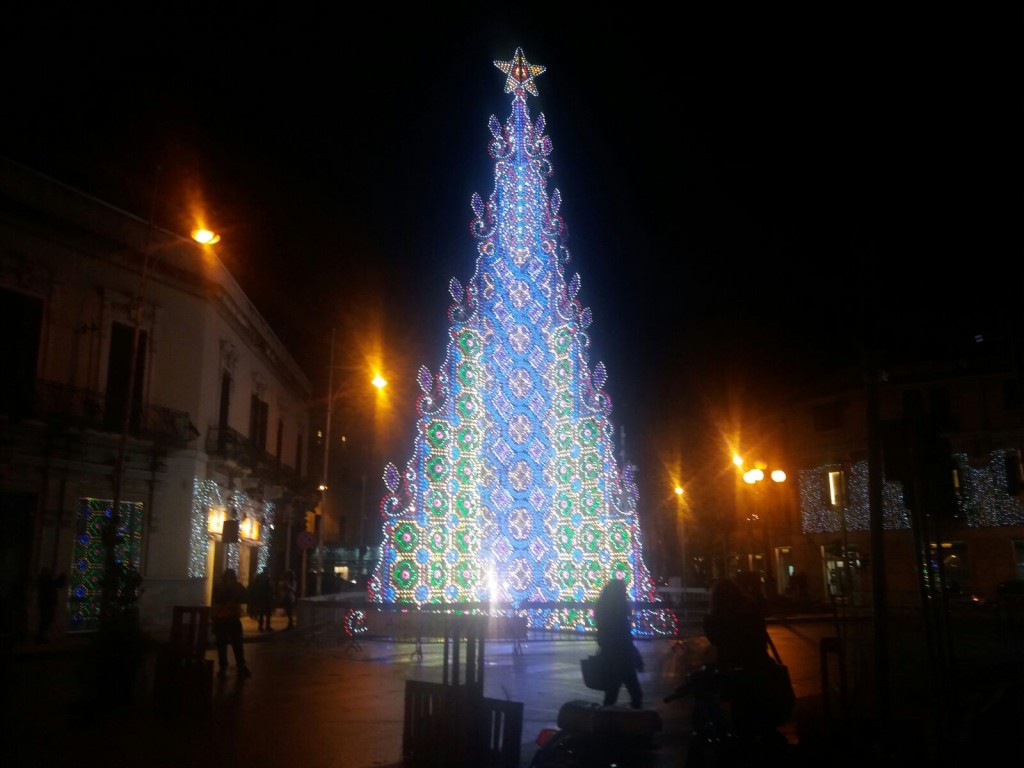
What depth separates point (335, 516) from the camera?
175ft

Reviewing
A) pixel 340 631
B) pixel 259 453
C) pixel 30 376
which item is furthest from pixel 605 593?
pixel 259 453

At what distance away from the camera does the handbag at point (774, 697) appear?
657 centimetres

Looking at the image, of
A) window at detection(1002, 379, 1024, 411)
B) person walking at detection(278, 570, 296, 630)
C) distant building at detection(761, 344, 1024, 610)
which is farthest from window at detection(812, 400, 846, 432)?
person walking at detection(278, 570, 296, 630)

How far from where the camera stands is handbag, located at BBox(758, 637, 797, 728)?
6574mm

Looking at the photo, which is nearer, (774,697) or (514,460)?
(774,697)

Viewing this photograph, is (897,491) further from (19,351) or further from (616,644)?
(19,351)

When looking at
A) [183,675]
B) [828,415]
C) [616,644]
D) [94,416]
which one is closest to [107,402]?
[94,416]

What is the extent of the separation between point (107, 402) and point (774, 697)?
20.5 meters

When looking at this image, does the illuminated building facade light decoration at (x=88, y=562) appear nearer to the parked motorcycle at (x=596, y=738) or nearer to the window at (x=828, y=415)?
the parked motorcycle at (x=596, y=738)

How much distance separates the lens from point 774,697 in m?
6.64

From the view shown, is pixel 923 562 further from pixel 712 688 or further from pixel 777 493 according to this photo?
pixel 777 493

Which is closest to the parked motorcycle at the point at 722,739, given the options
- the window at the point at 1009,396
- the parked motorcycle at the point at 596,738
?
the parked motorcycle at the point at 596,738

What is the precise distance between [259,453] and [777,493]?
27958mm

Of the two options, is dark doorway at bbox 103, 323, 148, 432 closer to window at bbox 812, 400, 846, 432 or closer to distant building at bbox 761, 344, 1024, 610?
distant building at bbox 761, 344, 1024, 610
